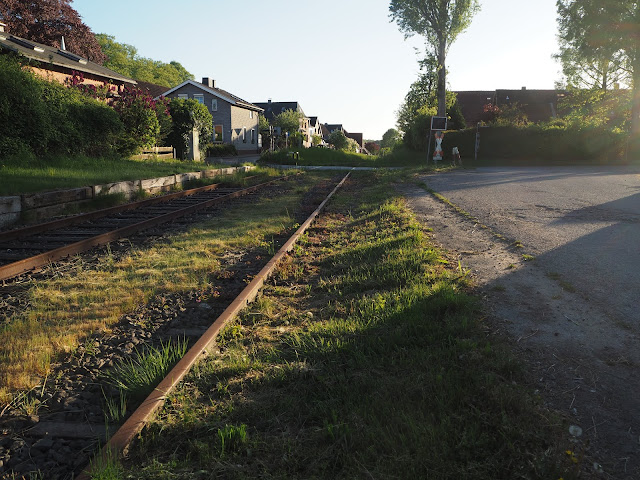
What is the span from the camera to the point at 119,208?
9172mm

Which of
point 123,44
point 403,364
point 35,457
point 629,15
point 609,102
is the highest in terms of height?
point 123,44

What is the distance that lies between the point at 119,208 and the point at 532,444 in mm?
8909

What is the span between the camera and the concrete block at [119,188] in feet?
33.6

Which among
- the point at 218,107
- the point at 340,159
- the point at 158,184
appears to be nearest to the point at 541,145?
the point at 340,159

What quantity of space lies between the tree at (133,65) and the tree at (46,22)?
28835 mm

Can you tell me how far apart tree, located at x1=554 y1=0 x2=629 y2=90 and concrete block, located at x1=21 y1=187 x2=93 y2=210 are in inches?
1481

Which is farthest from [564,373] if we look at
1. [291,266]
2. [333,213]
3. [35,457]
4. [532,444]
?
[333,213]

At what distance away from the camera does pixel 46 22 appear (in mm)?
34719

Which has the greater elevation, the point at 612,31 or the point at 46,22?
the point at 46,22

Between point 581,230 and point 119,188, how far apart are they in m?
9.81

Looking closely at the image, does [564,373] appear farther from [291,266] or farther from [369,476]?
[291,266]

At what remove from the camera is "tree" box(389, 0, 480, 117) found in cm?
3241

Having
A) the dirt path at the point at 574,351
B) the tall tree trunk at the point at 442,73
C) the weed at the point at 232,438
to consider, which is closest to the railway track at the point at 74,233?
the weed at the point at 232,438

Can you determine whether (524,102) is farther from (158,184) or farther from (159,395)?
(159,395)
